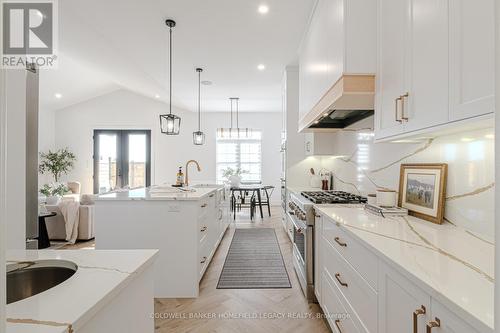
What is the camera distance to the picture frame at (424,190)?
149 cm

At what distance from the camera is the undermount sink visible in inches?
33.3

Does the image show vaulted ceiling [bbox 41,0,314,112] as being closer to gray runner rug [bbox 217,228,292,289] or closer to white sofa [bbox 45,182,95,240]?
white sofa [bbox 45,182,95,240]

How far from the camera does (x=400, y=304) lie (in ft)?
3.09

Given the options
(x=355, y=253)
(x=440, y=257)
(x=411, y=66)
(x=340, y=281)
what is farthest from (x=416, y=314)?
(x=411, y=66)

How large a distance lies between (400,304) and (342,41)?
1.63m

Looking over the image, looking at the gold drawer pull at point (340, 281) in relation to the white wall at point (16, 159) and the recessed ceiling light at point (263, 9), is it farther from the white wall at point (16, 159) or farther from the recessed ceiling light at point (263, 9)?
the recessed ceiling light at point (263, 9)

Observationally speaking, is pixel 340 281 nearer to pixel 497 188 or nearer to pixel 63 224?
pixel 497 188

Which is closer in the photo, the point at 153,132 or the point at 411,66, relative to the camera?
the point at 411,66

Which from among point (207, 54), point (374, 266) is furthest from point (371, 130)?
point (207, 54)

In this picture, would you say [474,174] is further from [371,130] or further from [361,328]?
[371,130]

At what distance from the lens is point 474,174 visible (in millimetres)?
1299

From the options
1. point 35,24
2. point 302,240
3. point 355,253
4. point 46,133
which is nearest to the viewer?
point 355,253

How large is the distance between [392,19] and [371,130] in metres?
1.07

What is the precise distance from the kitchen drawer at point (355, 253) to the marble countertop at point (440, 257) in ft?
0.19
